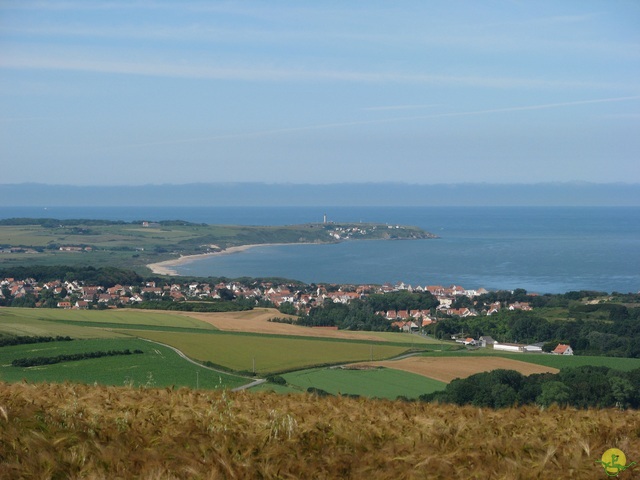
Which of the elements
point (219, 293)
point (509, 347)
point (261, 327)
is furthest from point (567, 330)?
point (219, 293)

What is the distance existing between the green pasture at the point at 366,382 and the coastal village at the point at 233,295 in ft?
74.2

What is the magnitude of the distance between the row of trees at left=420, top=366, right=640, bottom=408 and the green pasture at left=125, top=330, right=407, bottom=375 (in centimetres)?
748

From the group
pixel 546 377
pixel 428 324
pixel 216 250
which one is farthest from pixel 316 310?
pixel 216 250

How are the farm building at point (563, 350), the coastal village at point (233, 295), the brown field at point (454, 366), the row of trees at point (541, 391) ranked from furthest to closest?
the coastal village at point (233, 295) → the farm building at point (563, 350) → the brown field at point (454, 366) → the row of trees at point (541, 391)

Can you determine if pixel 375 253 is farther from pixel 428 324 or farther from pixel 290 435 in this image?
pixel 290 435

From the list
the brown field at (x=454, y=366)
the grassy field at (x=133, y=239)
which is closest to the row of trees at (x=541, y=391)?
the brown field at (x=454, y=366)

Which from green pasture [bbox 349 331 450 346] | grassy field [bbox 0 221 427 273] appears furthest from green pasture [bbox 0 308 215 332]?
grassy field [bbox 0 221 427 273]

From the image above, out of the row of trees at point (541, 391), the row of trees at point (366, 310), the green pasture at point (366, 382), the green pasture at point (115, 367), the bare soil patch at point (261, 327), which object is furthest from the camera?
the row of trees at point (366, 310)

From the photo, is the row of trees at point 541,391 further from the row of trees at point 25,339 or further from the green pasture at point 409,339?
the green pasture at point 409,339

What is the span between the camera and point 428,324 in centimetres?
4706

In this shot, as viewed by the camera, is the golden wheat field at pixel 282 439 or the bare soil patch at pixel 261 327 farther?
the bare soil patch at pixel 261 327

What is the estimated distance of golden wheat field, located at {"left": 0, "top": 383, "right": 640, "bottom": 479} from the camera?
4348mm

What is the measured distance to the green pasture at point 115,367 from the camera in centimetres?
1803

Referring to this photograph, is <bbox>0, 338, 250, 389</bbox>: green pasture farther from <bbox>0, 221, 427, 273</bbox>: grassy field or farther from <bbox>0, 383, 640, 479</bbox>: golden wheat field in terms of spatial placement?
<bbox>0, 221, 427, 273</bbox>: grassy field
